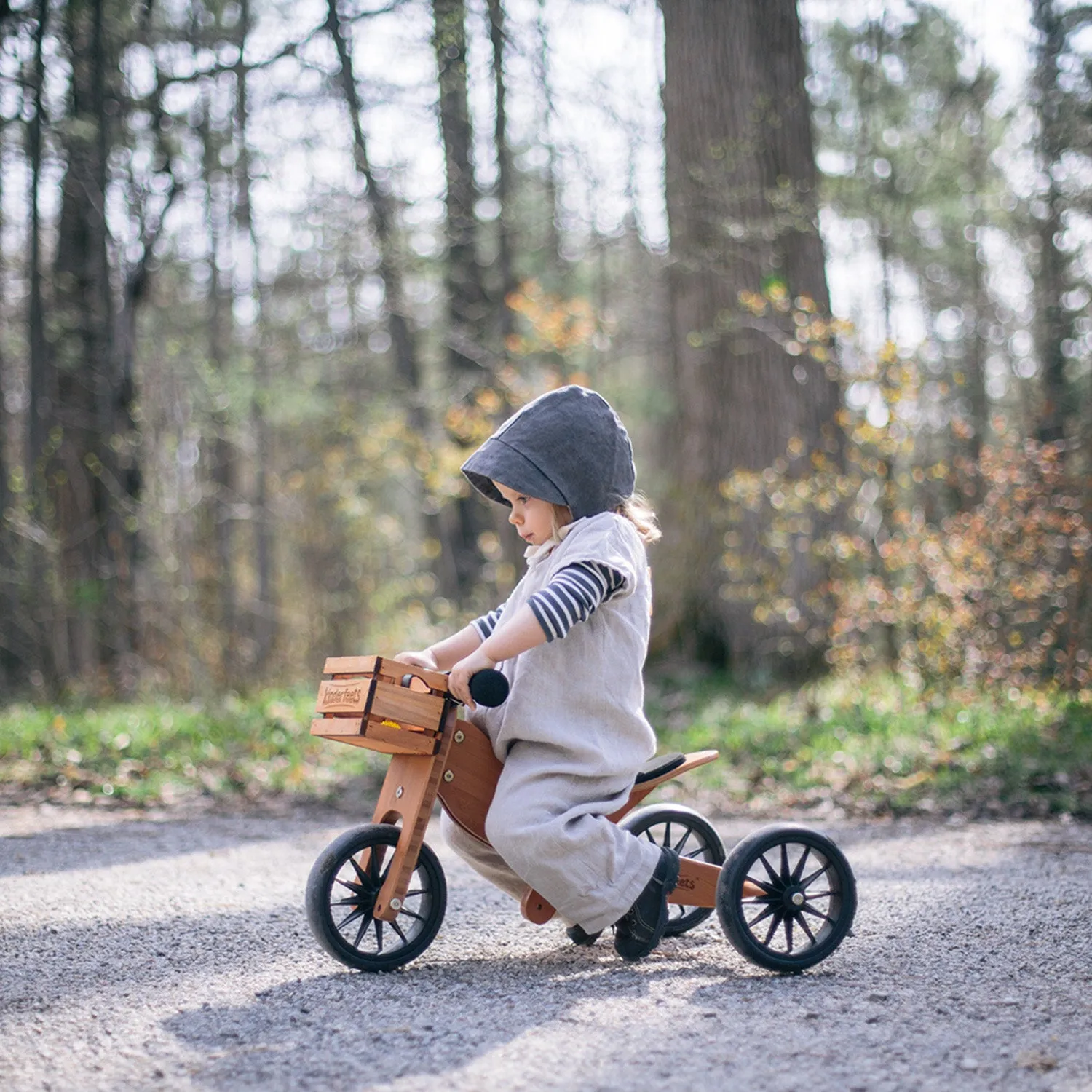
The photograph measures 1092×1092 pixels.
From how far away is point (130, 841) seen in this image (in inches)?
222

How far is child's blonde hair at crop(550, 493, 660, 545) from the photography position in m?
3.50

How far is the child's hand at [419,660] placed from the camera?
11.3ft

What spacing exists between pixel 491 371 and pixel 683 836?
312 inches

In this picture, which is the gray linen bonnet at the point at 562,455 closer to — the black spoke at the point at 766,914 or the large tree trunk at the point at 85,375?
the black spoke at the point at 766,914

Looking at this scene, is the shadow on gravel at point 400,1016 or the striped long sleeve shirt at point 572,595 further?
the striped long sleeve shirt at point 572,595

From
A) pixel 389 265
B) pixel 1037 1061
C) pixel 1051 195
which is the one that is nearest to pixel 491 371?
pixel 389 265

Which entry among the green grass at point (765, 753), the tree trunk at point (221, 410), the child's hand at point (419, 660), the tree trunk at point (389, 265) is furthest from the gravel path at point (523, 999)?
the tree trunk at point (389, 265)

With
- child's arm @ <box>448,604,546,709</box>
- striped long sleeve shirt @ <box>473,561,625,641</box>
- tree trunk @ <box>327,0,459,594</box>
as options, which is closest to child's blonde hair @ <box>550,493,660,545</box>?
striped long sleeve shirt @ <box>473,561,625,641</box>

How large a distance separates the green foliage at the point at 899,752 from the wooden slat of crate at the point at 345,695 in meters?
3.75

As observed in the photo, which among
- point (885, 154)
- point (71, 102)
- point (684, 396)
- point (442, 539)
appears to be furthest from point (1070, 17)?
point (71, 102)

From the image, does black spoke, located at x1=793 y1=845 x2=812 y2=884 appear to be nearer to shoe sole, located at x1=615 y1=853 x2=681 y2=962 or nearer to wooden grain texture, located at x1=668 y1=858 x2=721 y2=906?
wooden grain texture, located at x1=668 y1=858 x2=721 y2=906

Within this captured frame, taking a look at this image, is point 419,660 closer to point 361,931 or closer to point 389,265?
point 361,931

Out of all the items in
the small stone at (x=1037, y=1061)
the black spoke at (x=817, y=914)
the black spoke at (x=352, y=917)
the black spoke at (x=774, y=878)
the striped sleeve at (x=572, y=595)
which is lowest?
the small stone at (x=1037, y=1061)

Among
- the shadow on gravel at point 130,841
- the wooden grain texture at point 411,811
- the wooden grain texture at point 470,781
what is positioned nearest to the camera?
the wooden grain texture at point 411,811
